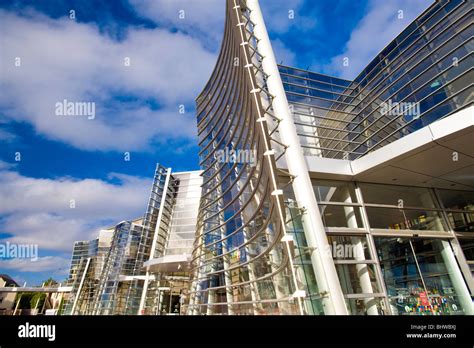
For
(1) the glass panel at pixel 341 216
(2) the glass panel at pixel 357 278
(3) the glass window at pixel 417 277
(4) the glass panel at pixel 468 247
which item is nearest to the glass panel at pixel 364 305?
(2) the glass panel at pixel 357 278

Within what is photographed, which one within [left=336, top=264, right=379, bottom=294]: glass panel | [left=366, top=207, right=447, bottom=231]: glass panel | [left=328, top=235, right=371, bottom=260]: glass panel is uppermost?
[left=366, top=207, right=447, bottom=231]: glass panel

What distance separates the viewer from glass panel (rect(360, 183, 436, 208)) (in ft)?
37.3

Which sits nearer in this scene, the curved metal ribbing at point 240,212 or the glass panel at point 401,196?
the curved metal ribbing at point 240,212

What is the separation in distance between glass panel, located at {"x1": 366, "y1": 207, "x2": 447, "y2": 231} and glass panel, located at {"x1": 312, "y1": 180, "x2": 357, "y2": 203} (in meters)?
1.08

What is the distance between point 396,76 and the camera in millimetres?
16016

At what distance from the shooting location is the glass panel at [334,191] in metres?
10.5

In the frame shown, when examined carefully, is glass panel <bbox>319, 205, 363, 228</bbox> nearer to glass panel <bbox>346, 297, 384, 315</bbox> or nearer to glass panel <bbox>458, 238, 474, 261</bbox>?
glass panel <bbox>346, 297, 384, 315</bbox>

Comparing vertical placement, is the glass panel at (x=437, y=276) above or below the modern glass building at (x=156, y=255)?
below

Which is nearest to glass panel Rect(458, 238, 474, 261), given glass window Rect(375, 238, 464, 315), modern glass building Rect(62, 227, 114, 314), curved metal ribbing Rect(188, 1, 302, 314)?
glass window Rect(375, 238, 464, 315)

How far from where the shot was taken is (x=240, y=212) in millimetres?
12328

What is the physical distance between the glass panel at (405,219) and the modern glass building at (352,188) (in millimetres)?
55

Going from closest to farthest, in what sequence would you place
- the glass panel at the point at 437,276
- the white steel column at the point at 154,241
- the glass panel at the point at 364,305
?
the glass panel at the point at 364,305 → the glass panel at the point at 437,276 → the white steel column at the point at 154,241

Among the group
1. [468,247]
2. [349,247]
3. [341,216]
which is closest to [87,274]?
[341,216]

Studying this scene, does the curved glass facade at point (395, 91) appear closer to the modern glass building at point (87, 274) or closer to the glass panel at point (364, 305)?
the glass panel at point (364, 305)
